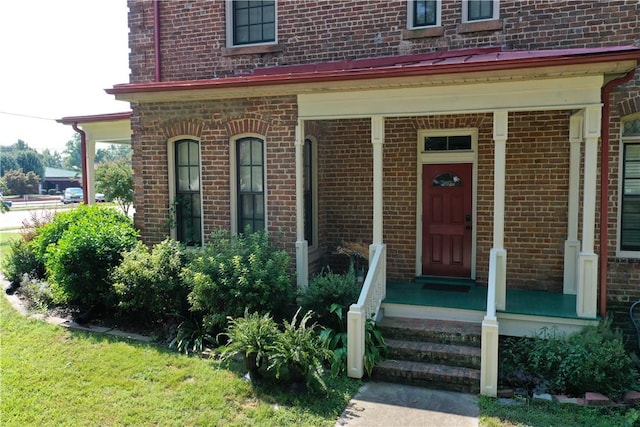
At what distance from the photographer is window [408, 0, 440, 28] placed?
830 cm

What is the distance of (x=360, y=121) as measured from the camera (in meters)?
8.78

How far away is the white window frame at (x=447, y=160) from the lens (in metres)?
8.15

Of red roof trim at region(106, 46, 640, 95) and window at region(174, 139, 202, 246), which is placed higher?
red roof trim at region(106, 46, 640, 95)

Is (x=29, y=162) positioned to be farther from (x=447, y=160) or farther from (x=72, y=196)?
(x=447, y=160)

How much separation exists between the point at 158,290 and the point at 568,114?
6862 millimetres

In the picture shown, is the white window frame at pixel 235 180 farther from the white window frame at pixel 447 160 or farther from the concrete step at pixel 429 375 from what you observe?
the concrete step at pixel 429 375

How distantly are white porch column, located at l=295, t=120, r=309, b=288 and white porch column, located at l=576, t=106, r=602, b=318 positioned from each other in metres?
3.88

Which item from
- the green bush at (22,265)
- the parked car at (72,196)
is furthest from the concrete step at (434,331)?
the parked car at (72,196)

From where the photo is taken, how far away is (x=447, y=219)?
8477 mm

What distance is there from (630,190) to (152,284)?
7.35 meters

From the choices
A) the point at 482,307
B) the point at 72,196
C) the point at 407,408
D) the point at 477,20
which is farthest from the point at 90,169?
the point at 72,196

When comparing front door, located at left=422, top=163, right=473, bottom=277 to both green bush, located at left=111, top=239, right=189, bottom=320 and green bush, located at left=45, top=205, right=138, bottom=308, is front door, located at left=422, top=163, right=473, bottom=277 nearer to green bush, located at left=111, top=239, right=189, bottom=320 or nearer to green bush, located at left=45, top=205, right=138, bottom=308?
green bush, located at left=111, top=239, right=189, bottom=320

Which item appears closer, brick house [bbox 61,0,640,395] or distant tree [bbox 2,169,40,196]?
brick house [bbox 61,0,640,395]

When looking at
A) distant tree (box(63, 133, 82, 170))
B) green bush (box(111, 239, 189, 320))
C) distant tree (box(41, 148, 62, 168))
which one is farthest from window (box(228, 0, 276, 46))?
distant tree (box(41, 148, 62, 168))
